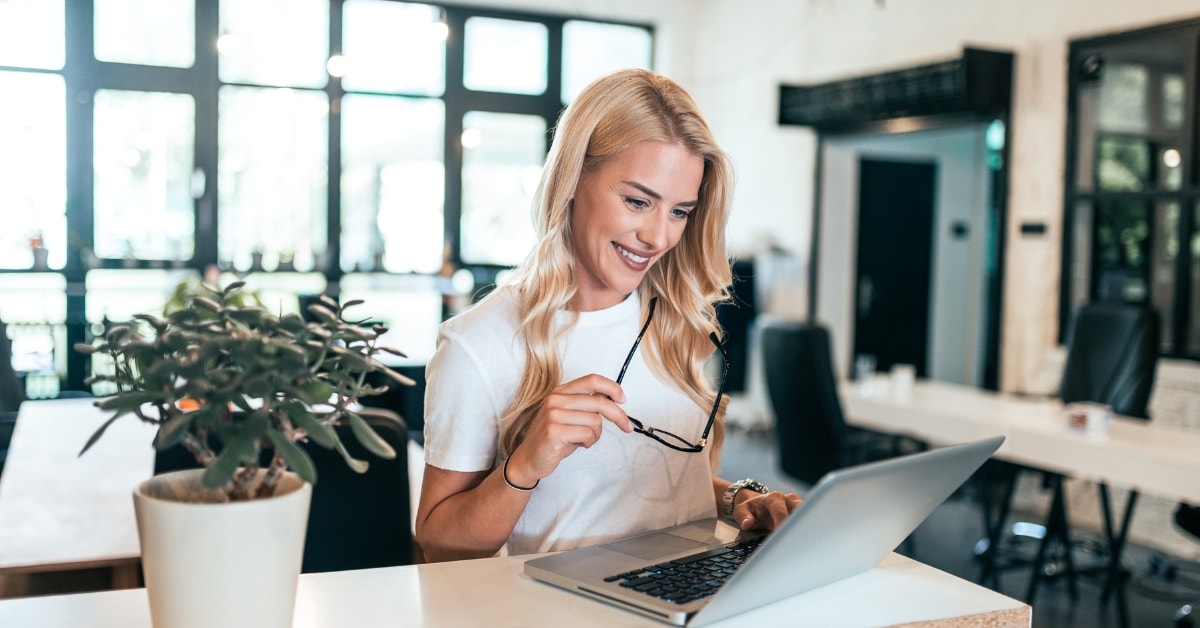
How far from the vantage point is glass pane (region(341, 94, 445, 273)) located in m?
7.98

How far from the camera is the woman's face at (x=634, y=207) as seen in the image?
1.58 meters

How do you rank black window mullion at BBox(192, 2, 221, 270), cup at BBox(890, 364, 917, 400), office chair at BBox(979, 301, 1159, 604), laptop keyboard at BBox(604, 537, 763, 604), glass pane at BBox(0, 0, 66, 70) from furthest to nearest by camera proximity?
black window mullion at BBox(192, 2, 221, 270)
glass pane at BBox(0, 0, 66, 70)
cup at BBox(890, 364, 917, 400)
office chair at BBox(979, 301, 1159, 604)
laptop keyboard at BBox(604, 537, 763, 604)

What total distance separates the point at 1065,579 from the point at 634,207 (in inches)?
143

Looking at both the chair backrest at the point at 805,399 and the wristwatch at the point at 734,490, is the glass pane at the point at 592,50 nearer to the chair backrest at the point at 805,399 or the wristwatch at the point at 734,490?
the chair backrest at the point at 805,399

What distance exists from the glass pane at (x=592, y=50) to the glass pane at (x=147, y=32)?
2.78m

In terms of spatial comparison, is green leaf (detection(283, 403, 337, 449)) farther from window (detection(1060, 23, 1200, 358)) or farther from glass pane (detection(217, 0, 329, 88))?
glass pane (detection(217, 0, 329, 88))

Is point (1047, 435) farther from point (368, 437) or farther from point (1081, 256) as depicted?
point (368, 437)

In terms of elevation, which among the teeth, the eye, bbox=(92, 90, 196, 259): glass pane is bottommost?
the teeth

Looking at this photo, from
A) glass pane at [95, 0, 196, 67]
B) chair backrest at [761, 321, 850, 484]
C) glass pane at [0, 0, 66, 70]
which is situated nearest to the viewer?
chair backrest at [761, 321, 850, 484]

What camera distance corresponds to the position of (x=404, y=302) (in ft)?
26.7

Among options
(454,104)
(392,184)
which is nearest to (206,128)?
(392,184)

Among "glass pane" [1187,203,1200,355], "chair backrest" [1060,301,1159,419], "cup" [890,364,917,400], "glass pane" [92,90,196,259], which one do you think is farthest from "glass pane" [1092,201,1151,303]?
"glass pane" [92,90,196,259]

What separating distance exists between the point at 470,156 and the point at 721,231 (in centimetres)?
675

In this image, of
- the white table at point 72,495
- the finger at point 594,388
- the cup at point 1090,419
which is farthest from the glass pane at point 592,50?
the finger at point 594,388
